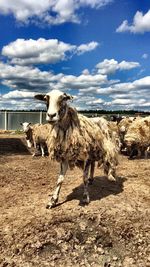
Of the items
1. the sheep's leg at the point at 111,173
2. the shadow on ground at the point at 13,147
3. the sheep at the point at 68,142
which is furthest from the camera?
the shadow on ground at the point at 13,147

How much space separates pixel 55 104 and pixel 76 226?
2.60m

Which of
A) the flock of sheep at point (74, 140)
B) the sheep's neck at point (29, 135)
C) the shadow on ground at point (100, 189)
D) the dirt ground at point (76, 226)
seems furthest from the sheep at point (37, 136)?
the flock of sheep at point (74, 140)

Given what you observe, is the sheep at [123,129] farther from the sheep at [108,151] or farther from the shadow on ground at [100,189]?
the sheep at [108,151]

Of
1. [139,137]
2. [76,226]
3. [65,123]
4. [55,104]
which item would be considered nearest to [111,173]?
[65,123]

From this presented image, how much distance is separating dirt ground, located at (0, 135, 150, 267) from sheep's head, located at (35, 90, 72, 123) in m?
2.13

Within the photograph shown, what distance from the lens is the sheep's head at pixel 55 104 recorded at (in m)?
7.99

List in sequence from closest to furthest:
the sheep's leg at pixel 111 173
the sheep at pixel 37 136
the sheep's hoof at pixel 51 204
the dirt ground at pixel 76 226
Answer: the dirt ground at pixel 76 226, the sheep's hoof at pixel 51 204, the sheep's leg at pixel 111 173, the sheep at pixel 37 136

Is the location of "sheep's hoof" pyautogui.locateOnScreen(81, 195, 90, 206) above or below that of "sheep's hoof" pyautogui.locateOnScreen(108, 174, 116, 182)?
below

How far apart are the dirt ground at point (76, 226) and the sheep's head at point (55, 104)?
2.13 meters

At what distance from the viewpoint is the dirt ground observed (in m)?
6.95

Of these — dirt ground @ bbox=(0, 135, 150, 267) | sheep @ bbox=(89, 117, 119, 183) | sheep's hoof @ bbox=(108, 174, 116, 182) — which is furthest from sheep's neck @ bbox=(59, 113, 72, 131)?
sheep's hoof @ bbox=(108, 174, 116, 182)

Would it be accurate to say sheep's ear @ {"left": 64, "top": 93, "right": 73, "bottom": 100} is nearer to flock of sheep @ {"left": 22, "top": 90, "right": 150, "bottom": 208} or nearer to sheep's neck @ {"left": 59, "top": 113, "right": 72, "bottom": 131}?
flock of sheep @ {"left": 22, "top": 90, "right": 150, "bottom": 208}

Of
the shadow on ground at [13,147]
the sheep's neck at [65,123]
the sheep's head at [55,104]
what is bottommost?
the shadow on ground at [13,147]

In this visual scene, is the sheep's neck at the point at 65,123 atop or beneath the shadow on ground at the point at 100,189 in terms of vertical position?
atop
